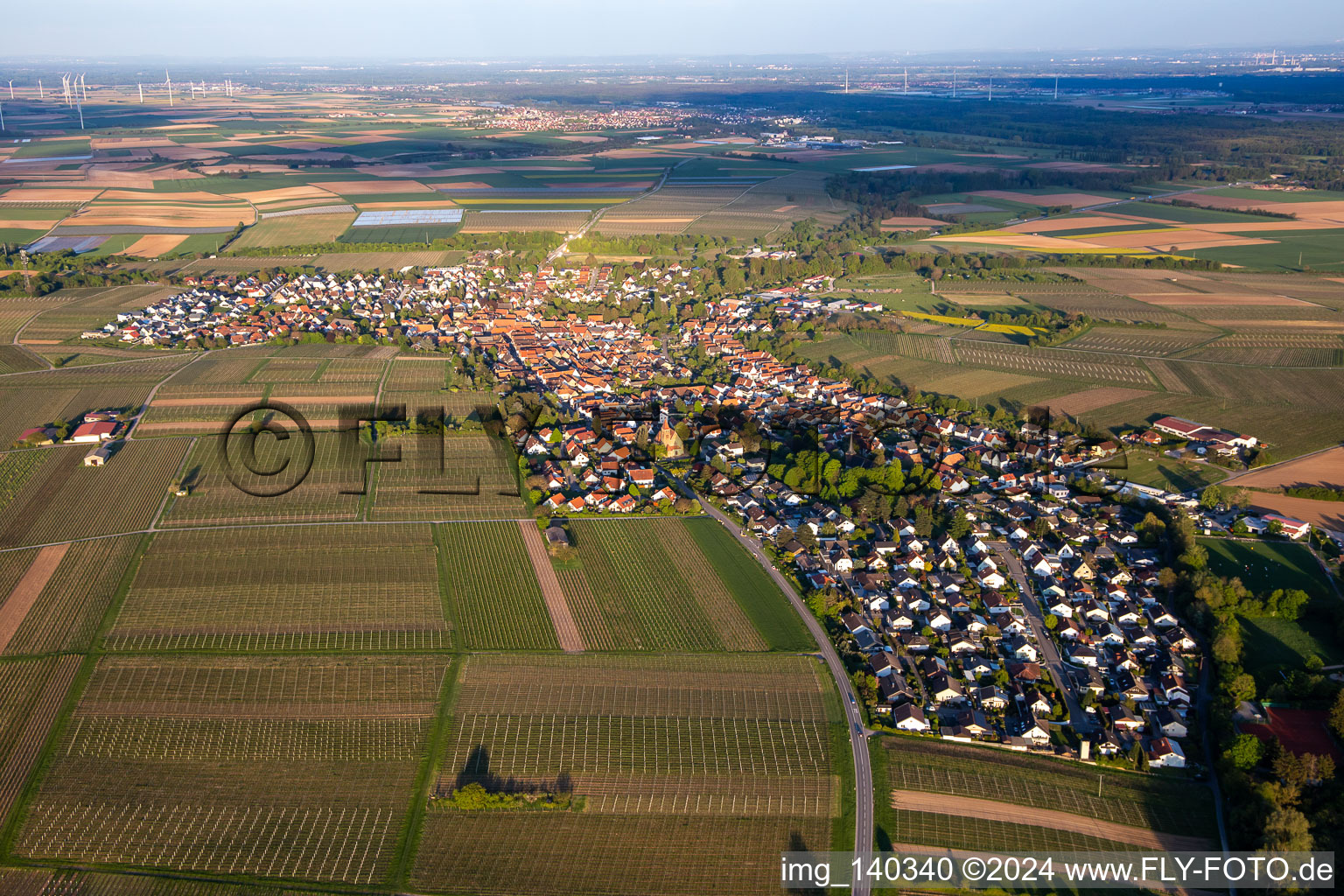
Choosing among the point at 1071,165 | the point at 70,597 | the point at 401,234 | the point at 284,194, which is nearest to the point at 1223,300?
the point at 1071,165

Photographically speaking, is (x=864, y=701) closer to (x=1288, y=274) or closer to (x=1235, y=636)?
(x=1235, y=636)

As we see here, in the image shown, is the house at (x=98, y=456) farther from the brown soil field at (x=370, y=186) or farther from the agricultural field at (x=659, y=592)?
the brown soil field at (x=370, y=186)

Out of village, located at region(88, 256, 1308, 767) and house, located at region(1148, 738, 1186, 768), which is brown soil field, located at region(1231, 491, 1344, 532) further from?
house, located at region(1148, 738, 1186, 768)

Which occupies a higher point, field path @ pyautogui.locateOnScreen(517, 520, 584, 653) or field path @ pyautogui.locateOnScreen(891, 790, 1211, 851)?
field path @ pyautogui.locateOnScreen(517, 520, 584, 653)

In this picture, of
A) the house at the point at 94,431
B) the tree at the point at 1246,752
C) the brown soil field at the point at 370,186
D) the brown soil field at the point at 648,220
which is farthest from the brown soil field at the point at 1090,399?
the brown soil field at the point at 370,186

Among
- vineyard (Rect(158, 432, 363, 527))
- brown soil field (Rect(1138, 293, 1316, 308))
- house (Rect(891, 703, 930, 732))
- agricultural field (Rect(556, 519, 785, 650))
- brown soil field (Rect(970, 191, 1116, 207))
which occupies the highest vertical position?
brown soil field (Rect(970, 191, 1116, 207))

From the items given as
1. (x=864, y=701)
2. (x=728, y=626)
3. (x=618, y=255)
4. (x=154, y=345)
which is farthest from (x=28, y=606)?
(x=618, y=255)

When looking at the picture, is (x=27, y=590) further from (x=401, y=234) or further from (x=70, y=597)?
(x=401, y=234)

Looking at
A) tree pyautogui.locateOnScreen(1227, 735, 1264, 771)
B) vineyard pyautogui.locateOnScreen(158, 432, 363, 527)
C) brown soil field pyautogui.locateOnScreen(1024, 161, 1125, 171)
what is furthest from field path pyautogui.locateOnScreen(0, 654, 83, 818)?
brown soil field pyautogui.locateOnScreen(1024, 161, 1125, 171)
